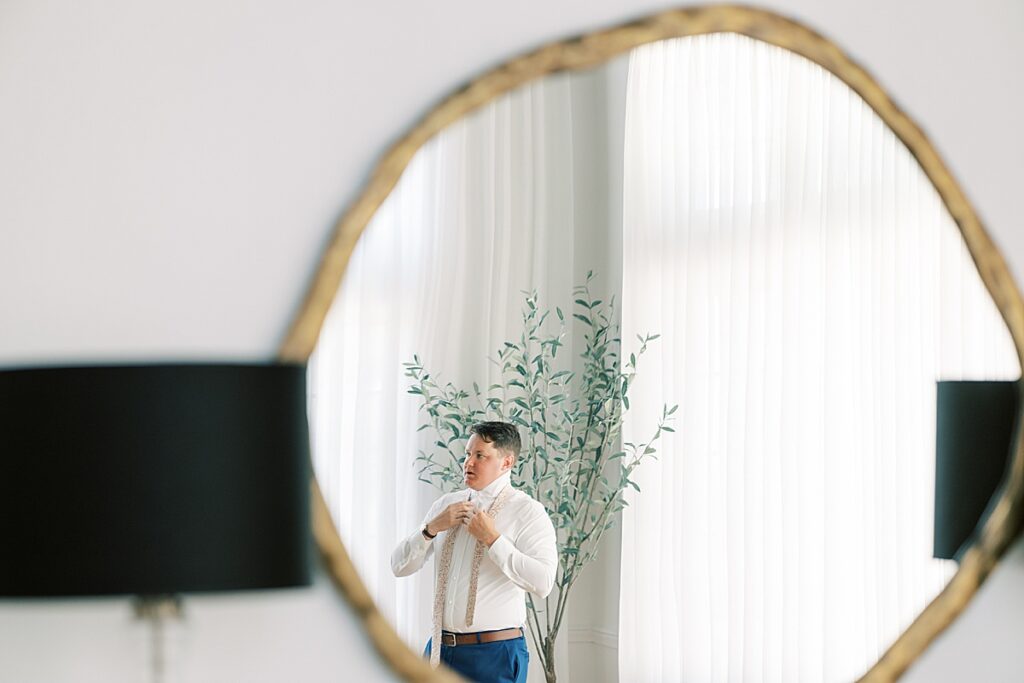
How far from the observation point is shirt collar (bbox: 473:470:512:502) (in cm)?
149

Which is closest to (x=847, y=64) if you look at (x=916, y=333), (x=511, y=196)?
(x=916, y=333)

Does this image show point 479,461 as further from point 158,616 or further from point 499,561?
point 158,616

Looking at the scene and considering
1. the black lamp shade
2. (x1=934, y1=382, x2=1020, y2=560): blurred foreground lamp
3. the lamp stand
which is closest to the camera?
the black lamp shade

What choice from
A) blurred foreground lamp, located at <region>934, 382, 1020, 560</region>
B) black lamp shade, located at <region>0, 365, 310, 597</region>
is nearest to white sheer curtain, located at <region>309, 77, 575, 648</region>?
black lamp shade, located at <region>0, 365, 310, 597</region>

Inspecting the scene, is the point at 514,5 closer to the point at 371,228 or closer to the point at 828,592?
the point at 371,228

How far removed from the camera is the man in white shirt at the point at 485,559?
4.86 feet

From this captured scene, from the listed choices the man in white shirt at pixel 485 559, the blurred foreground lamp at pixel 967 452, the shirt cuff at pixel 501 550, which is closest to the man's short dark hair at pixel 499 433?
the man in white shirt at pixel 485 559

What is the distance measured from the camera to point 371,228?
1.55m

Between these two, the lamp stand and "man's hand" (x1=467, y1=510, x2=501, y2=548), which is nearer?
the lamp stand

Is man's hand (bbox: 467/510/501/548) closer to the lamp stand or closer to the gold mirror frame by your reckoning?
the gold mirror frame

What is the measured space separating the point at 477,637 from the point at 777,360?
71 cm

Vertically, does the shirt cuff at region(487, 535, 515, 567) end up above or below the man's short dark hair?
below

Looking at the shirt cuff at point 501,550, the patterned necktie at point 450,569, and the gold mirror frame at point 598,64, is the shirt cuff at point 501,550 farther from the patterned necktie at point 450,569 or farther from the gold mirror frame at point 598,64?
the gold mirror frame at point 598,64

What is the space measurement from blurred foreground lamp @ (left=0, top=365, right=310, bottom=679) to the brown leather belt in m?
0.33
